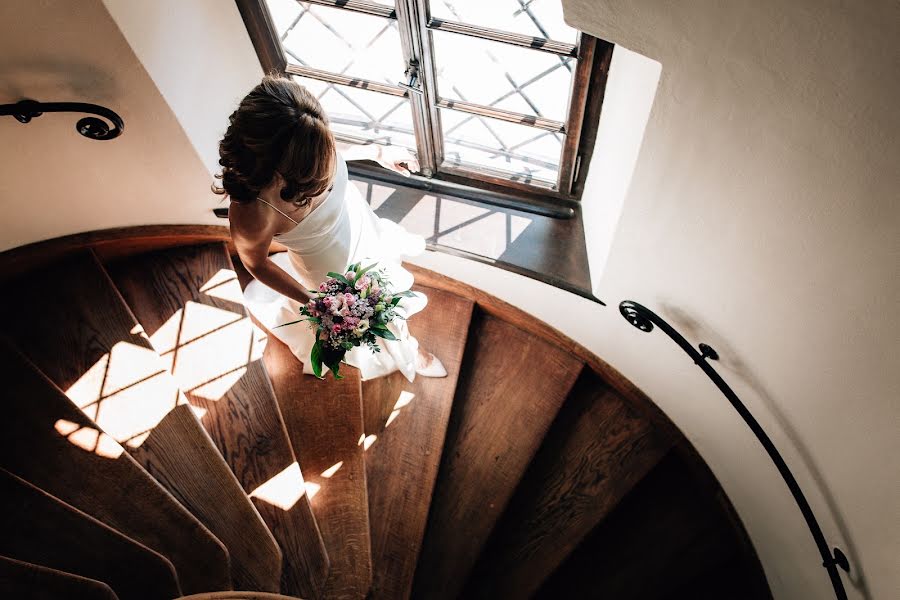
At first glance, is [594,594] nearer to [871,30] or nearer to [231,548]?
[231,548]

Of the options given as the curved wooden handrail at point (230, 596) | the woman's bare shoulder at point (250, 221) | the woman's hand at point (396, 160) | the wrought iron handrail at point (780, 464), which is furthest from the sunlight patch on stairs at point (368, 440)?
the wrought iron handrail at point (780, 464)

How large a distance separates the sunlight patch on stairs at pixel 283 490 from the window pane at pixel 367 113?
164cm

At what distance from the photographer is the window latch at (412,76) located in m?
2.30

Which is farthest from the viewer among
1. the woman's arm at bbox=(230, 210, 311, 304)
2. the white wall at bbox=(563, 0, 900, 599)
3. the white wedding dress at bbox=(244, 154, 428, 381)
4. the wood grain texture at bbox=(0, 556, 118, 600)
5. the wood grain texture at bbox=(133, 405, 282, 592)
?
the white wedding dress at bbox=(244, 154, 428, 381)

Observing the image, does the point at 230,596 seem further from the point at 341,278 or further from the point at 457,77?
the point at 457,77

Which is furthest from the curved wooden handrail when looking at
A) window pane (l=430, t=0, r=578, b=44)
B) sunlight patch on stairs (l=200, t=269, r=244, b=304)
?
window pane (l=430, t=0, r=578, b=44)

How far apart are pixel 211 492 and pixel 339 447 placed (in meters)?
0.55

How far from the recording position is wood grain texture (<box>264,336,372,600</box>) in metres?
2.22

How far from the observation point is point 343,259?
2.32 metres

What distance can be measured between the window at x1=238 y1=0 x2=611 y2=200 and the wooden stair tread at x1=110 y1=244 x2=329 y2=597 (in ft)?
3.49

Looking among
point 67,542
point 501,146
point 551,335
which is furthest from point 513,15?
point 67,542

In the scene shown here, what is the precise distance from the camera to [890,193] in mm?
1085

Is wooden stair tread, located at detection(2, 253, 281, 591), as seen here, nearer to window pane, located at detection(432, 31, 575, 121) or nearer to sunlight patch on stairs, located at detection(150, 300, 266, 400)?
sunlight patch on stairs, located at detection(150, 300, 266, 400)

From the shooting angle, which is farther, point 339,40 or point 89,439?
point 339,40
